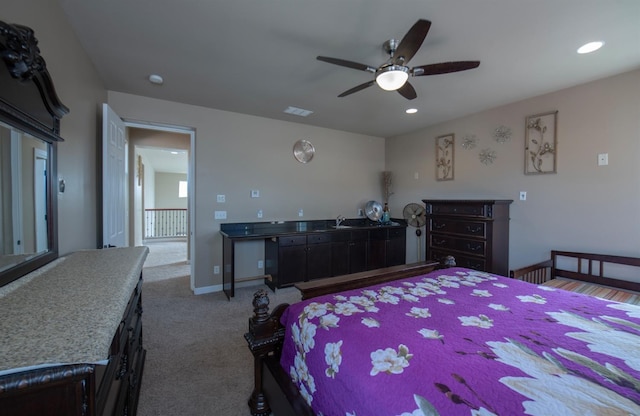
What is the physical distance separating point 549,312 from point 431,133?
374cm

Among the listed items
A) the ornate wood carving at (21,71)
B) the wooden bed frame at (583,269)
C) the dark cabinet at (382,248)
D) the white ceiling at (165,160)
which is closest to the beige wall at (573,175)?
the wooden bed frame at (583,269)

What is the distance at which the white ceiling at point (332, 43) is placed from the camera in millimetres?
1805

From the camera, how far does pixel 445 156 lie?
4.37m

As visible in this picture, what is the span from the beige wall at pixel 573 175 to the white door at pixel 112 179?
14.9 feet

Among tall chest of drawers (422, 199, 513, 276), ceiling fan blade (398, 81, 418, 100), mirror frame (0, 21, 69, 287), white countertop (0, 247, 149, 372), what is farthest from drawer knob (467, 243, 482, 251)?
mirror frame (0, 21, 69, 287)

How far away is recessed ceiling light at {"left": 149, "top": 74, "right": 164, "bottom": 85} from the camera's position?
2801 millimetres

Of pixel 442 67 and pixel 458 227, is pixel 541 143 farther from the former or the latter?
pixel 442 67

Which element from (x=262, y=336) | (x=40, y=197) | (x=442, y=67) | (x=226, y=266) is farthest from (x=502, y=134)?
(x=40, y=197)

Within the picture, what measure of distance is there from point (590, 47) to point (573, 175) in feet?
4.66

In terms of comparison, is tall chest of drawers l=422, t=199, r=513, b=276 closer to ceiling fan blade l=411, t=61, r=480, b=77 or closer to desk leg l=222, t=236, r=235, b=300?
ceiling fan blade l=411, t=61, r=480, b=77

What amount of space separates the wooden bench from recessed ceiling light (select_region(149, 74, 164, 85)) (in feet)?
13.5

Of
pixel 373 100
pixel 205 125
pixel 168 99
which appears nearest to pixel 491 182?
pixel 373 100

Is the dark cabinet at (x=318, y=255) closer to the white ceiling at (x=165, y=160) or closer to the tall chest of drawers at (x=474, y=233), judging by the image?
the tall chest of drawers at (x=474, y=233)

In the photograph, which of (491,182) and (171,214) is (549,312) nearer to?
(491,182)
